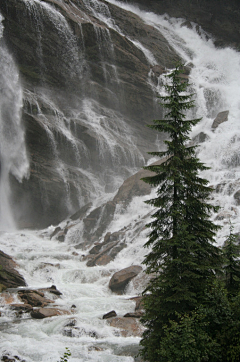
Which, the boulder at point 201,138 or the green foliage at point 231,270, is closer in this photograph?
the green foliage at point 231,270

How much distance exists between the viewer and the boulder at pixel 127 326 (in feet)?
42.2

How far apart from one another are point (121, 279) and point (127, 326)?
5680 millimetres

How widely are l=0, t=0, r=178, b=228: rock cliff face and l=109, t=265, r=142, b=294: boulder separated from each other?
21596mm

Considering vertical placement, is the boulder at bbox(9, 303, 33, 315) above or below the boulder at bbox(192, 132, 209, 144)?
below

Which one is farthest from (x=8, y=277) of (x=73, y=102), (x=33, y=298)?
(x=73, y=102)

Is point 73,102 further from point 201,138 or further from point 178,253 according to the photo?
point 178,253

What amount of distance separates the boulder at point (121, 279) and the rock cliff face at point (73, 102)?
850 inches

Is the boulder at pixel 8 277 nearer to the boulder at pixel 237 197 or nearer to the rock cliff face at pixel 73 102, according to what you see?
the boulder at pixel 237 197

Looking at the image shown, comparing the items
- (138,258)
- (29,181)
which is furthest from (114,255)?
(29,181)

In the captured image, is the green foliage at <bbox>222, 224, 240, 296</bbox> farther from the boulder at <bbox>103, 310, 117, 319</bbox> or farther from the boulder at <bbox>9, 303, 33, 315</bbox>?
the boulder at <bbox>9, 303, 33, 315</bbox>

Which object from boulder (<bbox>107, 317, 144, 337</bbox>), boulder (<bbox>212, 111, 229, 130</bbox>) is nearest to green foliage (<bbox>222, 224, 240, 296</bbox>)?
boulder (<bbox>107, 317, 144, 337</bbox>)

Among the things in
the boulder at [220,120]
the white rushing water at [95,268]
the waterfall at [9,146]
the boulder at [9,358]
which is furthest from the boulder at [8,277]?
the boulder at [220,120]

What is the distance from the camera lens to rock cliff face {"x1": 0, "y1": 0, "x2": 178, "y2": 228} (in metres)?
40.2

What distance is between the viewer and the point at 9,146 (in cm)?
3984
